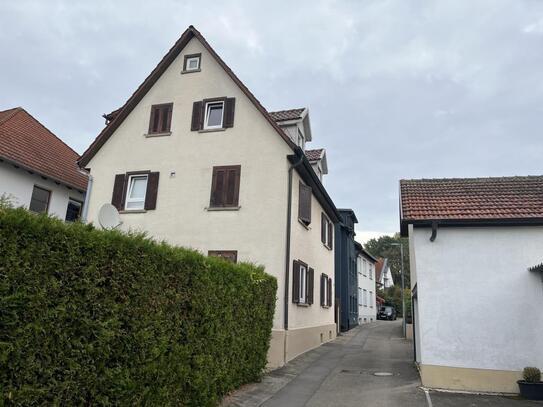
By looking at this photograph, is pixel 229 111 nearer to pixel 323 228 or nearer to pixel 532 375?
pixel 323 228

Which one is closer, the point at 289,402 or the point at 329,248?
the point at 289,402

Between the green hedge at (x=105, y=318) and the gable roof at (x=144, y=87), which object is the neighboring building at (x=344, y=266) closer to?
the gable roof at (x=144, y=87)

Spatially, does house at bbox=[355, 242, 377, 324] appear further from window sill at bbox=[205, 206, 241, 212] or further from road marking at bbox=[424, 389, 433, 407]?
road marking at bbox=[424, 389, 433, 407]

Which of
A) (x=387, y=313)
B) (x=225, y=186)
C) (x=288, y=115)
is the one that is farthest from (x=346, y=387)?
(x=387, y=313)

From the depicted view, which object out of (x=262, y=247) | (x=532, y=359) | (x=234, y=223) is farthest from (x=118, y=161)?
(x=532, y=359)

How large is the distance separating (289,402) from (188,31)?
45.4 feet

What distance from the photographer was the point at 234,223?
14.6m

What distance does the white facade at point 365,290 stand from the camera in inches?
1534

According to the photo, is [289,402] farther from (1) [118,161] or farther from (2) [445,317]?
(1) [118,161]

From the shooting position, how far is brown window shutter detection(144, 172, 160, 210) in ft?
51.7

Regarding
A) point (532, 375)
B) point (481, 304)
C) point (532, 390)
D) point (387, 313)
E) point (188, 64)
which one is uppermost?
point (188, 64)

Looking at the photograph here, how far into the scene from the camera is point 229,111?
1565cm

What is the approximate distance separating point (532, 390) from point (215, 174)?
36.7 ft

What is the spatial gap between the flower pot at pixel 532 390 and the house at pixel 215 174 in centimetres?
661
